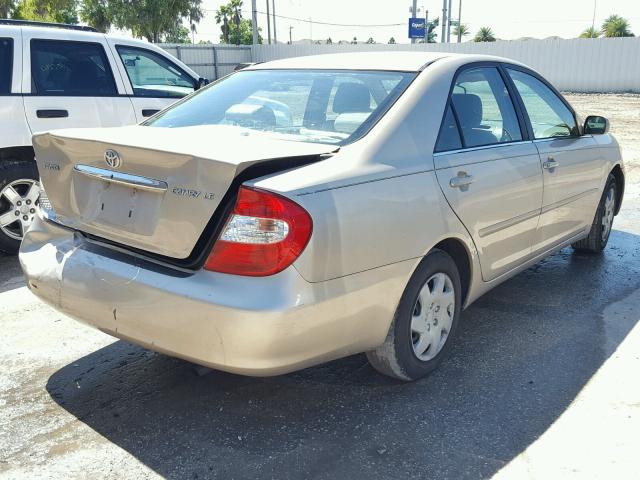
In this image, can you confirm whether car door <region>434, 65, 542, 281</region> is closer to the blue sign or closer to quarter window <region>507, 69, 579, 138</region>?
quarter window <region>507, 69, 579, 138</region>

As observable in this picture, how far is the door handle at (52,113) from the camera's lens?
5.67m

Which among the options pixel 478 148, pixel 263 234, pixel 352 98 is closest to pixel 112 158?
pixel 263 234

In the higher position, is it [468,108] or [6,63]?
[6,63]

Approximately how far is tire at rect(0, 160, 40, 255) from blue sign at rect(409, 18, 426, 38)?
30934mm

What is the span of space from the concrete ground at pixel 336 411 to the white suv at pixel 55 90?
5.57 feet

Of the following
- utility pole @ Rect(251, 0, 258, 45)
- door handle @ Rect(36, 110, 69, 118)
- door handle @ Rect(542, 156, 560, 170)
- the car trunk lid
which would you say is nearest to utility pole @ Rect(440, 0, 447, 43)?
utility pole @ Rect(251, 0, 258, 45)

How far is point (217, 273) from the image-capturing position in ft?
8.50

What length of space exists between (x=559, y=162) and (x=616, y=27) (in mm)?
67373

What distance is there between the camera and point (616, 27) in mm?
62719

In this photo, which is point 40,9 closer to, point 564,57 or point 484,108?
point 564,57

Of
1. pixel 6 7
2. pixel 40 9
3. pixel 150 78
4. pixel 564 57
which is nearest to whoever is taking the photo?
pixel 150 78

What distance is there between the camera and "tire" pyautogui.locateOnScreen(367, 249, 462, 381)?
314 cm

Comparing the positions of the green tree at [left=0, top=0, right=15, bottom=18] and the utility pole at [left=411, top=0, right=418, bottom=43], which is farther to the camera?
the green tree at [left=0, top=0, right=15, bottom=18]

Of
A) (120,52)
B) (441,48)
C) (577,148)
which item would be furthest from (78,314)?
(441,48)
